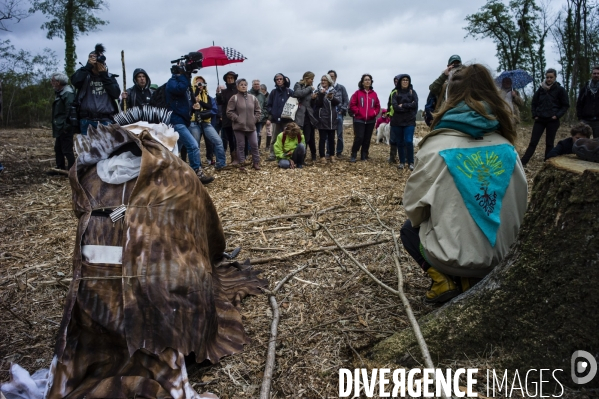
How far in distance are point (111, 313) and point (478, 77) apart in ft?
8.33

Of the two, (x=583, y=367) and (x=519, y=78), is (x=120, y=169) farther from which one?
(x=519, y=78)

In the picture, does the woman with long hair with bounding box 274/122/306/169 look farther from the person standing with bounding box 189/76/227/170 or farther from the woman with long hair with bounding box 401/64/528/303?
the woman with long hair with bounding box 401/64/528/303

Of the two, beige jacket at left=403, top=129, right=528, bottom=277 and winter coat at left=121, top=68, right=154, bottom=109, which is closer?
beige jacket at left=403, top=129, right=528, bottom=277

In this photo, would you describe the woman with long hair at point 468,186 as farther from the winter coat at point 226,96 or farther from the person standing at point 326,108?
the winter coat at point 226,96

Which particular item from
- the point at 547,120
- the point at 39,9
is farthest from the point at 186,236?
the point at 39,9

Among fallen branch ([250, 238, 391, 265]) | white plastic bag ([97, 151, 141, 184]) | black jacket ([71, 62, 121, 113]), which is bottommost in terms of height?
fallen branch ([250, 238, 391, 265])

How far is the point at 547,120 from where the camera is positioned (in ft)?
28.6

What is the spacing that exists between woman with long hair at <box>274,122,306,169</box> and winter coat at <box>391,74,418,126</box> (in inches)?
78.5

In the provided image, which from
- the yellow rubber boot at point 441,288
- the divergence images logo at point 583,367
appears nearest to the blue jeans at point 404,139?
the yellow rubber boot at point 441,288

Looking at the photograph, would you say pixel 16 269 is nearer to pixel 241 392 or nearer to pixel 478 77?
pixel 241 392

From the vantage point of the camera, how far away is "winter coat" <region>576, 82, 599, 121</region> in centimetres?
802

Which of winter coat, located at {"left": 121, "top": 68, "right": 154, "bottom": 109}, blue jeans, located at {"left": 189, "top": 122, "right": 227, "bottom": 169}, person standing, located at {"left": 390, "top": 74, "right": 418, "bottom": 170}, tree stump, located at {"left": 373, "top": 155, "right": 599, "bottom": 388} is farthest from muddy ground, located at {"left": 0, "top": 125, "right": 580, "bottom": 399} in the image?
winter coat, located at {"left": 121, "top": 68, "right": 154, "bottom": 109}

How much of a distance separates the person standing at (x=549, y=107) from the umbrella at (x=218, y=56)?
677 cm

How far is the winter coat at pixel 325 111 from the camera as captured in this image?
935 cm
